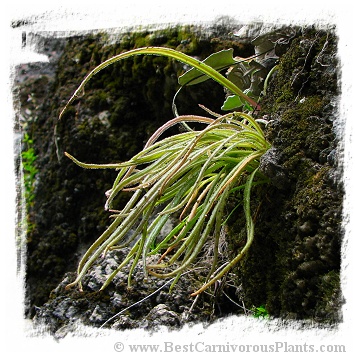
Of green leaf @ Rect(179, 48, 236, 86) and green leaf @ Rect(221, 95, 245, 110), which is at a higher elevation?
green leaf @ Rect(179, 48, 236, 86)

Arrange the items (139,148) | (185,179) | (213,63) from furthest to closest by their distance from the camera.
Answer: (139,148), (213,63), (185,179)

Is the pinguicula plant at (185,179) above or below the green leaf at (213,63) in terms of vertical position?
below

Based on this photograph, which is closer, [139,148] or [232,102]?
[232,102]

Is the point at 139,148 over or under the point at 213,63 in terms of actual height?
under

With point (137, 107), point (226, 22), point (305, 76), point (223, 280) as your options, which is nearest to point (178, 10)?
point (226, 22)

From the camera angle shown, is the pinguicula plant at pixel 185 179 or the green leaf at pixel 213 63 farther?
the green leaf at pixel 213 63

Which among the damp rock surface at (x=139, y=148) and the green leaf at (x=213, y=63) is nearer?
the damp rock surface at (x=139, y=148)

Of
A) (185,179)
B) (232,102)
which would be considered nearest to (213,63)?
(232,102)

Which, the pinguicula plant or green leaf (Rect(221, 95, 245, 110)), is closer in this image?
the pinguicula plant

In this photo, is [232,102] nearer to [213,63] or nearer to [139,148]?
[213,63]

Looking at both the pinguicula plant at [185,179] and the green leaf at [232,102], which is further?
the green leaf at [232,102]

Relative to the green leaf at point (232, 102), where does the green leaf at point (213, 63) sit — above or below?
above

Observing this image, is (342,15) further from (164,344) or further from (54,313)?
(54,313)
